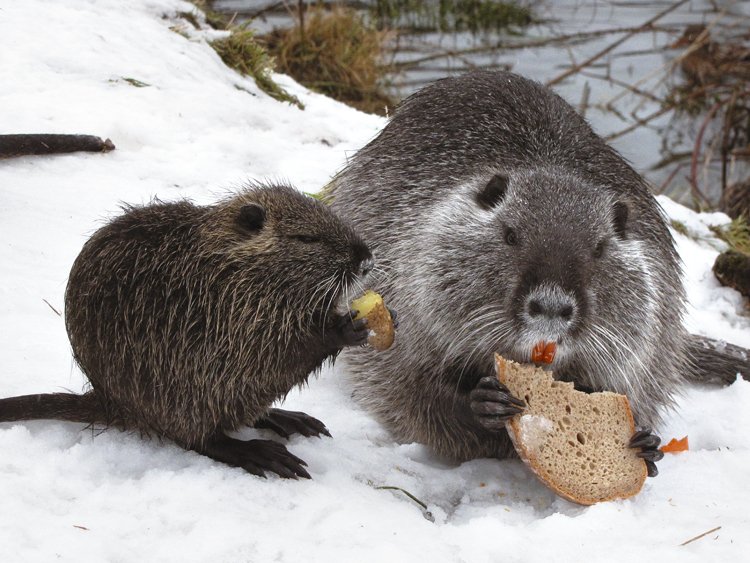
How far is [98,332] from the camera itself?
8.48 ft

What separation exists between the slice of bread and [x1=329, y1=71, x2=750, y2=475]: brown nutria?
2.2 inches

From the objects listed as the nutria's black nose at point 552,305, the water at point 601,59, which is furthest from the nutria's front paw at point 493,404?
the water at point 601,59

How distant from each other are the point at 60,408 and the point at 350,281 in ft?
3.01

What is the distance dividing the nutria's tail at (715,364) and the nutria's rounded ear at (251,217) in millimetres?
2173

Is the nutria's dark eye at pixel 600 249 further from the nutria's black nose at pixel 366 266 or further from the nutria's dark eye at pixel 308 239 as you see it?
the nutria's dark eye at pixel 308 239

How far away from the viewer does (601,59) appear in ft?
36.2

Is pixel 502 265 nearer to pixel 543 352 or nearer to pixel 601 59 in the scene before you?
pixel 543 352

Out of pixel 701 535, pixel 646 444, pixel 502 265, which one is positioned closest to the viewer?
pixel 701 535

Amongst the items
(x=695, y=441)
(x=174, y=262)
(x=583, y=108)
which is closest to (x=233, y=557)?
(x=174, y=262)

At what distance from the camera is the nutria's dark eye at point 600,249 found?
119 inches

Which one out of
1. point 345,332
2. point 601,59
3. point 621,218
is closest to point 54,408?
point 345,332

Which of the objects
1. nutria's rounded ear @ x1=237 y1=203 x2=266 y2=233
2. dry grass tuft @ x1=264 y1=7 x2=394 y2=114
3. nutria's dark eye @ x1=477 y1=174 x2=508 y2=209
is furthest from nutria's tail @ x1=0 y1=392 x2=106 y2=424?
dry grass tuft @ x1=264 y1=7 x2=394 y2=114

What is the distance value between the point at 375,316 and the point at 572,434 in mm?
715

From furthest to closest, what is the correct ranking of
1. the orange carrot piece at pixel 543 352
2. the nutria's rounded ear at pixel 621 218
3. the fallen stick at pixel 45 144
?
→ the fallen stick at pixel 45 144
the nutria's rounded ear at pixel 621 218
the orange carrot piece at pixel 543 352
